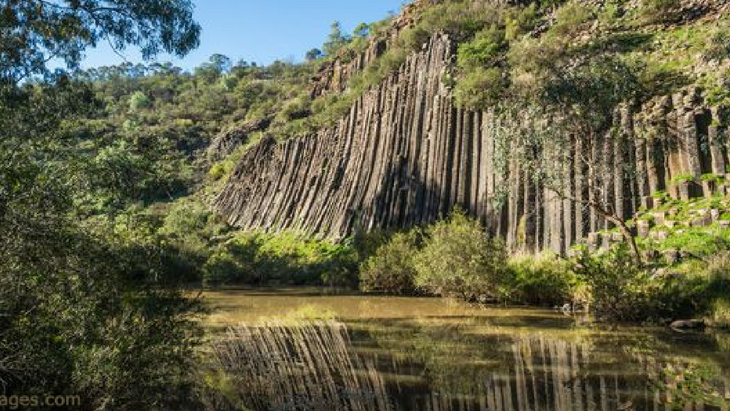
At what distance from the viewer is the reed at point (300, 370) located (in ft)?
29.5

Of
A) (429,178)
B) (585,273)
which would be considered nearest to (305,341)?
(585,273)

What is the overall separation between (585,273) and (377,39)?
131 feet

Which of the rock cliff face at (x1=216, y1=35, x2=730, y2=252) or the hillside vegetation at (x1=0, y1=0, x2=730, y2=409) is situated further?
the rock cliff face at (x1=216, y1=35, x2=730, y2=252)

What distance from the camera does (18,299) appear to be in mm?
6992

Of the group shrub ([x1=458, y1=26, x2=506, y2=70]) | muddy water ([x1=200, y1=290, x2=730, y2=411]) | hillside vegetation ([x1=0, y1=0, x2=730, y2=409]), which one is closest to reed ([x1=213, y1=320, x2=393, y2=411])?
muddy water ([x1=200, y1=290, x2=730, y2=411])

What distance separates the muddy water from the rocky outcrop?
1932 inches

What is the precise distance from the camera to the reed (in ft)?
29.5

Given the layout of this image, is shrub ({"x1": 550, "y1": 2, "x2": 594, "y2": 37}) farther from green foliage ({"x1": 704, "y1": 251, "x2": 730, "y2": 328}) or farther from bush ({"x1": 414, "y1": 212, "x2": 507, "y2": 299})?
green foliage ({"x1": 704, "y1": 251, "x2": 730, "y2": 328})

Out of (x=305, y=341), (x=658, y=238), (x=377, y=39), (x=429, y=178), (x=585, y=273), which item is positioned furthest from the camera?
(x=377, y=39)

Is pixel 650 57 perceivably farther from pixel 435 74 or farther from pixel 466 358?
pixel 466 358

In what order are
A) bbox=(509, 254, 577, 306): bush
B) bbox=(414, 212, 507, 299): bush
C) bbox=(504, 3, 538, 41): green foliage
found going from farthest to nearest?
bbox=(504, 3, 538, 41): green foliage < bbox=(414, 212, 507, 299): bush < bbox=(509, 254, 577, 306): bush

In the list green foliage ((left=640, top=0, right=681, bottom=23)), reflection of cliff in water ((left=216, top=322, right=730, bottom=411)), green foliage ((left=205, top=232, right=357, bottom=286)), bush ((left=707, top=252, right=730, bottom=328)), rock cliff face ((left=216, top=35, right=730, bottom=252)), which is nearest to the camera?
reflection of cliff in water ((left=216, top=322, right=730, bottom=411))

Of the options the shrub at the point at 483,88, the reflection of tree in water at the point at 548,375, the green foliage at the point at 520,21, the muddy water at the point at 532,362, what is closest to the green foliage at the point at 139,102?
the green foliage at the point at 520,21

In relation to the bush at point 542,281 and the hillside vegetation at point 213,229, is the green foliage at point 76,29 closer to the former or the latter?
the hillside vegetation at point 213,229
